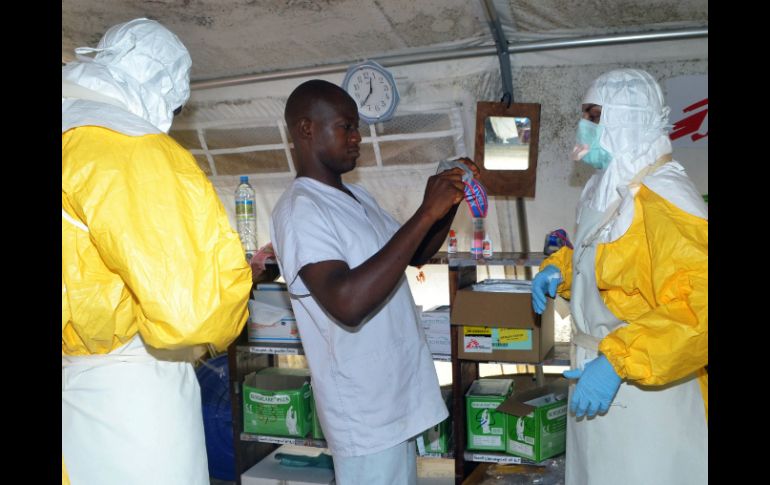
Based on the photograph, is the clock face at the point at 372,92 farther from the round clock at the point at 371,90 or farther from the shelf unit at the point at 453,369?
the shelf unit at the point at 453,369

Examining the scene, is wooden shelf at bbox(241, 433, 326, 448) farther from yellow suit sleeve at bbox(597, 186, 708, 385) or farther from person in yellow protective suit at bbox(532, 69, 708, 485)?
yellow suit sleeve at bbox(597, 186, 708, 385)

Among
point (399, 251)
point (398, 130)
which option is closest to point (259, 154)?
point (398, 130)

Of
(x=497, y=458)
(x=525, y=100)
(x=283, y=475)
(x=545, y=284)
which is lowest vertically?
(x=283, y=475)

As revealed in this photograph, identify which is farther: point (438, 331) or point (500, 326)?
point (438, 331)

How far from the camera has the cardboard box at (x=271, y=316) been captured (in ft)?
12.7

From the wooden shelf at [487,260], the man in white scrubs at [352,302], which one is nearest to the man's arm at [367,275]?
the man in white scrubs at [352,302]

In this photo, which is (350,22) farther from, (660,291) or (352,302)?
(660,291)

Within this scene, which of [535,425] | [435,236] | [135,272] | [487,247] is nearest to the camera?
[135,272]

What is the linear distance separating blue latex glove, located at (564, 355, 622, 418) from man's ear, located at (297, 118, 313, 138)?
115cm

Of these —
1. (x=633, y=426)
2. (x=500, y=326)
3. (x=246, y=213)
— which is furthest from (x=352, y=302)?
(x=246, y=213)

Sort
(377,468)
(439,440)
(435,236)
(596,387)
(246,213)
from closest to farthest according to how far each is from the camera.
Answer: (596,387) < (377,468) < (435,236) < (439,440) < (246,213)

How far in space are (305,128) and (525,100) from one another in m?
1.97

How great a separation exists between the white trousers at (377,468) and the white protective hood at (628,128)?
3.33 ft

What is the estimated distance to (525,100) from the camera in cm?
385
